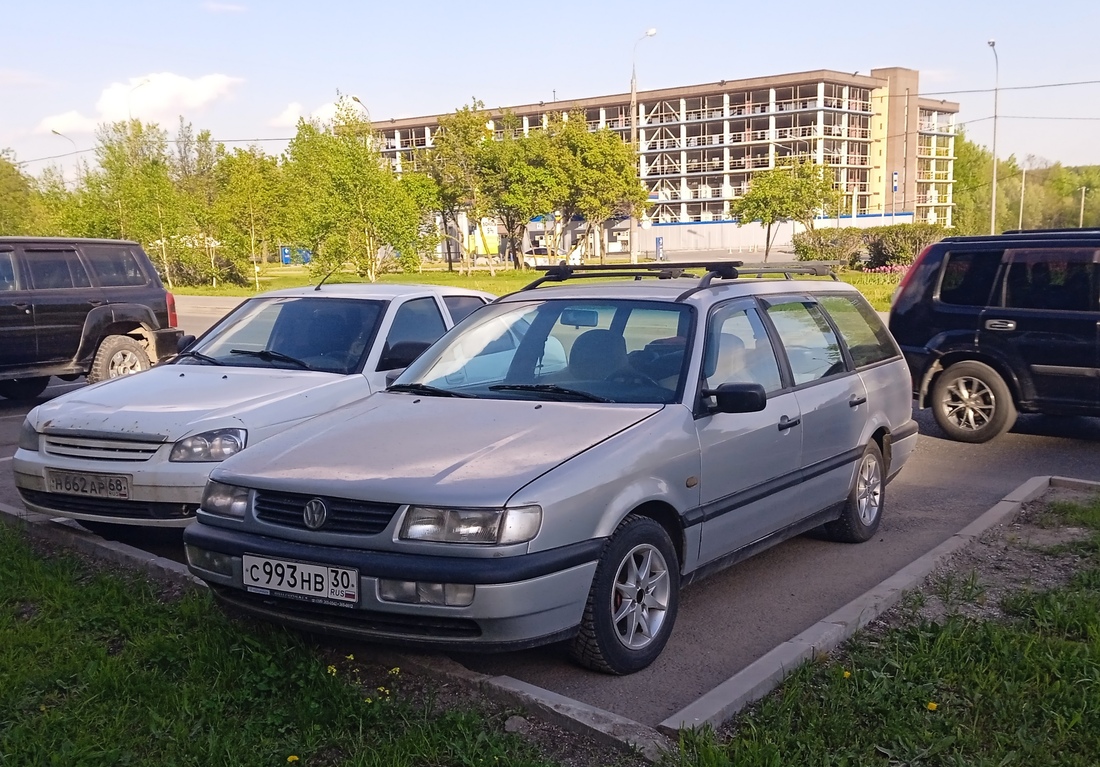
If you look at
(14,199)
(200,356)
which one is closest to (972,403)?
(200,356)

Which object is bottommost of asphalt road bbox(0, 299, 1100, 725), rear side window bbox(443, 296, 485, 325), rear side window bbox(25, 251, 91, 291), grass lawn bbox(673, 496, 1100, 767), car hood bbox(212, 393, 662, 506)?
asphalt road bbox(0, 299, 1100, 725)

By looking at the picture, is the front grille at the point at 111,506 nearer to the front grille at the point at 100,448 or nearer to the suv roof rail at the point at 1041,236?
the front grille at the point at 100,448

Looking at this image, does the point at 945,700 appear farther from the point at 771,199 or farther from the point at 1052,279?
the point at 771,199

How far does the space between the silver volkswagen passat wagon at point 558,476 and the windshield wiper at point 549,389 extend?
15 mm

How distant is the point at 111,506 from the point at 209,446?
2.09 ft

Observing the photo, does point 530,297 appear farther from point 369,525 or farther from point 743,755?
point 743,755

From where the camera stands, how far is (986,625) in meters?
4.32

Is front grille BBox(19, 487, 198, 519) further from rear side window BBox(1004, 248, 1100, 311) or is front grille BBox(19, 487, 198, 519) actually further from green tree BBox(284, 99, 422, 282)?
green tree BBox(284, 99, 422, 282)

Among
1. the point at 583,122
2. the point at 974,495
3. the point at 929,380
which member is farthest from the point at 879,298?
the point at 583,122

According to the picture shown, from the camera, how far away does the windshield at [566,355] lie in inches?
187

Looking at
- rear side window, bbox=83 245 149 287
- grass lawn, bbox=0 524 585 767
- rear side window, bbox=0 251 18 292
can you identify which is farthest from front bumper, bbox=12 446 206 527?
rear side window, bbox=83 245 149 287

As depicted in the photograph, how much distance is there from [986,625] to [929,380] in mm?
5618

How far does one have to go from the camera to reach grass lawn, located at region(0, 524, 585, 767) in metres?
3.44

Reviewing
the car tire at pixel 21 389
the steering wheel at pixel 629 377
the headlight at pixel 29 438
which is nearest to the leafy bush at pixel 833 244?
the car tire at pixel 21 389
